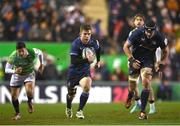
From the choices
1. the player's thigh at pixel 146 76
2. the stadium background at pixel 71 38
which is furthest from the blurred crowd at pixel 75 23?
the player's thigh at pixel 146 76

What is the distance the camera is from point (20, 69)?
18703mm

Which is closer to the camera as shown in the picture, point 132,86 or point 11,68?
point 11,68

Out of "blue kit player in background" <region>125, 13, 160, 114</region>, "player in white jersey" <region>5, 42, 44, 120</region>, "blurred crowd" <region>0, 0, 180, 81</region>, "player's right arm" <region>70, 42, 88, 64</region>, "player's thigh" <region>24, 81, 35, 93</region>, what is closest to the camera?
"player's right arm" <region>70, 42, 88, 64</region>

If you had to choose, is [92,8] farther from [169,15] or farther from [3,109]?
[3,109]

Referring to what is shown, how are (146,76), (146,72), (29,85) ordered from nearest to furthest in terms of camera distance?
(146,76)
(146,72)
(29,85)

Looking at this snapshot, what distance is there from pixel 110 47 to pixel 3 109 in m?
8.74

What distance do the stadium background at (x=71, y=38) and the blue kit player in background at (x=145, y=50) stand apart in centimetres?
848

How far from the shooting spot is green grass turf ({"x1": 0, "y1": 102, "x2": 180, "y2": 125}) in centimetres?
1680

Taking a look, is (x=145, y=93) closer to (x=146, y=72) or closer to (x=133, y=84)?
(x=146, y=72)

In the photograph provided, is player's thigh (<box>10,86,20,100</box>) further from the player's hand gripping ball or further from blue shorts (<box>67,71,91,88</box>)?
the player's hand gripping ball

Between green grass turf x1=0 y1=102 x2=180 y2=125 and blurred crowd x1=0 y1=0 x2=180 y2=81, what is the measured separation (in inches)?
260

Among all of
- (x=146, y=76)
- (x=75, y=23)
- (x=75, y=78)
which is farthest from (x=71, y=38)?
(x=146, y=76)

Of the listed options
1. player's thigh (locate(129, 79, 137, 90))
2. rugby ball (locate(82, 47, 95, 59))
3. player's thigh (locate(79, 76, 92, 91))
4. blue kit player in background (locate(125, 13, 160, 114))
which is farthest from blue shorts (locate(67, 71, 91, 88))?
player's thigh (locate(129, 79, 137, 90))

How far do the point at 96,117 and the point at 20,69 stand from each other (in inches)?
89.0
